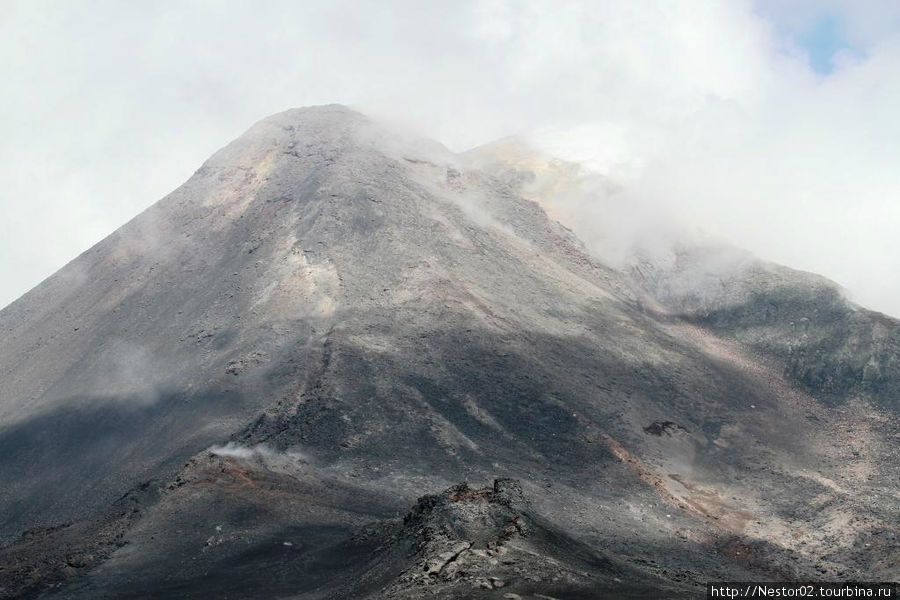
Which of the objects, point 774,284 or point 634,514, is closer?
point 634,514

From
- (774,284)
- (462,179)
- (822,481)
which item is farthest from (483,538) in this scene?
(462,179)

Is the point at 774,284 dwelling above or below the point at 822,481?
above

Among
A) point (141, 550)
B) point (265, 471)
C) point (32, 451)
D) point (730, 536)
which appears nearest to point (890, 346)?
point (730, 536)

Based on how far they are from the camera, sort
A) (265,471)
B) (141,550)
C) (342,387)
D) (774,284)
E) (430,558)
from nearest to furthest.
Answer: (430,558), (141,550), (265,471), (342,387), (774,284)

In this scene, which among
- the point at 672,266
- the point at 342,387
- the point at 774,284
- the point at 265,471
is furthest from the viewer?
the point at 672,266

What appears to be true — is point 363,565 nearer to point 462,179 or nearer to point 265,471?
point 265,471

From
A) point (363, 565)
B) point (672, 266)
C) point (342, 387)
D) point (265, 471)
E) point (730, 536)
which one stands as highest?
point (672, 266)
